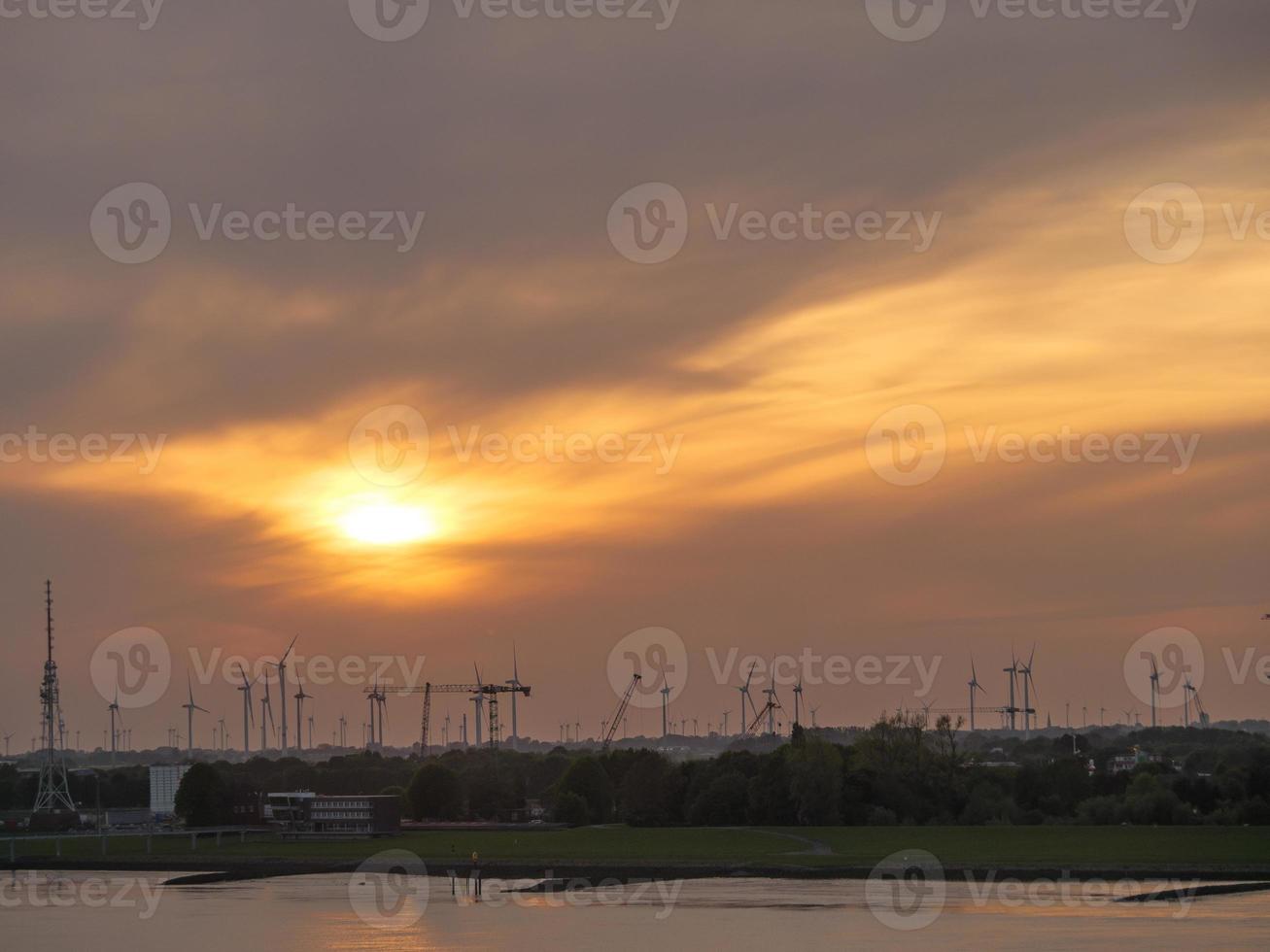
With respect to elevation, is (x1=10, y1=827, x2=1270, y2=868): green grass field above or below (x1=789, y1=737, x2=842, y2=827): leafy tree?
below

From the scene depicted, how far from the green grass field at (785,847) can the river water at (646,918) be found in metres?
10.4

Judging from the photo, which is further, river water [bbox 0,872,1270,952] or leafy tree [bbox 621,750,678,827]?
leafy tree [bbox 621,750,678,827]

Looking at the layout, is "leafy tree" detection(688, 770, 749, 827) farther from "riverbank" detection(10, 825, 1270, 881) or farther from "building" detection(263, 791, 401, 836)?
"building" detection(263, 791, 401, 836)

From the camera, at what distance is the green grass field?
114 meters

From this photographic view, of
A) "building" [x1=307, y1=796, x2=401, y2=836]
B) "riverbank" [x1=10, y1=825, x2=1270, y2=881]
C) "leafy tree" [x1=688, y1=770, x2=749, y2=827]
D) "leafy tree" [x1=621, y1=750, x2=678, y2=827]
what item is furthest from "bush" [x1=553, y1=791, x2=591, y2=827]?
"building" [x1=307, y1=796, x2=401, y2=836]

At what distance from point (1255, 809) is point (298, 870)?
73.5 m

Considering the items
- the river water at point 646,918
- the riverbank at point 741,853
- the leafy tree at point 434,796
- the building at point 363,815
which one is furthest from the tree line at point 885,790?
the river water at point 646,918

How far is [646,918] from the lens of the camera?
89.7 meters

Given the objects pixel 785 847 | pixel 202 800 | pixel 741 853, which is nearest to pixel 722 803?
pixel 785 847

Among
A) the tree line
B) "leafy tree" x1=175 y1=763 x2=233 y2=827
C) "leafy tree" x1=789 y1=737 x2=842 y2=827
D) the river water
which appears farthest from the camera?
"leafy tree" x1=175 y1=763 x2=233 y2=827

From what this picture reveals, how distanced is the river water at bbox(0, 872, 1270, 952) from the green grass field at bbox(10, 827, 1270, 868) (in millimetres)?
10386

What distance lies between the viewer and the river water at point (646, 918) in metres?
77.9

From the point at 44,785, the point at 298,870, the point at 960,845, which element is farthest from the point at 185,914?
the point at 44,785

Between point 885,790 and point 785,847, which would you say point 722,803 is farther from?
point 785,847
